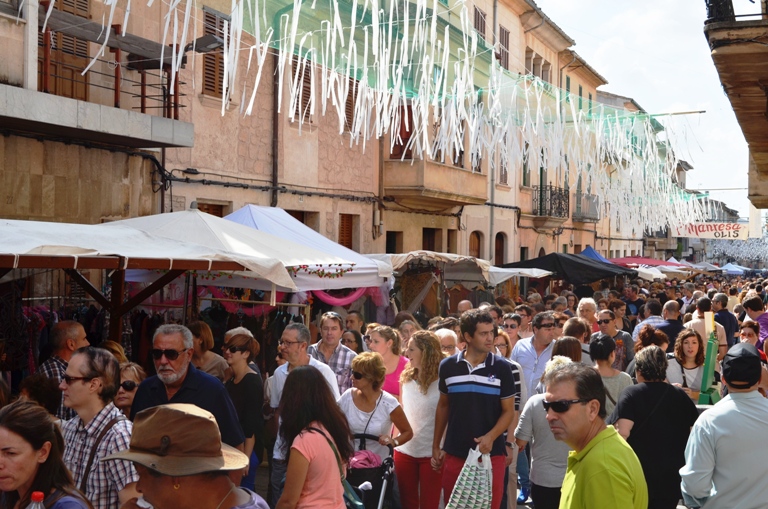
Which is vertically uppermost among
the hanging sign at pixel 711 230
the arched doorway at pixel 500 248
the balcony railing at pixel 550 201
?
the balcony railing at pixel 550 201

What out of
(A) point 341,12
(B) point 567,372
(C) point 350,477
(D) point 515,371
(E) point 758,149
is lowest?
(C) point 350,477

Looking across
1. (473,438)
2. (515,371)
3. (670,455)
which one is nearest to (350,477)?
(473,438)

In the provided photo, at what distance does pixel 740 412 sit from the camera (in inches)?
180

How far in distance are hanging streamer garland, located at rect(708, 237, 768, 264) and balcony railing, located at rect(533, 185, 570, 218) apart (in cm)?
6025

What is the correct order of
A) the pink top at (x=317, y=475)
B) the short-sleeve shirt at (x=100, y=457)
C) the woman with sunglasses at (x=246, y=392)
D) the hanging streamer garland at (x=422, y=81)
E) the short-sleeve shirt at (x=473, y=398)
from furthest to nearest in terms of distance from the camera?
the hanging streamer garland at (x=422, y=81) < the woman with sunglasses at (x=246, y=392) < the short-sleeve shirt at (x=473, y=398) < the pink top at (x=317, y=475) < the short-sleeve shirt at (x=100, y=457)

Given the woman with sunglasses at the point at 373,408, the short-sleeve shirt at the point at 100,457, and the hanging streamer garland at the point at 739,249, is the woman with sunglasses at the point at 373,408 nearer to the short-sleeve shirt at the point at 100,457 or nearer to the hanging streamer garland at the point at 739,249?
the short-sleeve shirt at the point at 100,457

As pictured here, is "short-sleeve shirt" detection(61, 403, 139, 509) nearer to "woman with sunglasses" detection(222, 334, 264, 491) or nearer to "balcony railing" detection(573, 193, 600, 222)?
"woman with sunglasses" detection(222, 334, 264, 491)

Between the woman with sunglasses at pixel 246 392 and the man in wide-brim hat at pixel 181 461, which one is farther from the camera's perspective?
the woman with sunglasses at pixel 246 392

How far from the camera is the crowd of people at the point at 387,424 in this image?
3.40m

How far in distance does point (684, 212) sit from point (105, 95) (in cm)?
1842

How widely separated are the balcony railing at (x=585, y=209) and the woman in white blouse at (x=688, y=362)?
30801 mm

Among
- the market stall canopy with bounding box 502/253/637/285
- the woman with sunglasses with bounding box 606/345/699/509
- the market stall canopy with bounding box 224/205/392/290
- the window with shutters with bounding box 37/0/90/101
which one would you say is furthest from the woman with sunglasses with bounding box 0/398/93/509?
the market stall canopy with bounding box 502/253/637/285

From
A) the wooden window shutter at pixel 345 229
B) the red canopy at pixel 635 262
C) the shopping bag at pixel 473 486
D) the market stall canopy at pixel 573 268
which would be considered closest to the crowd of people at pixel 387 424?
the shopping bag at pixel 473 486

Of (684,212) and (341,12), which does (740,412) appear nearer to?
(341,12)
